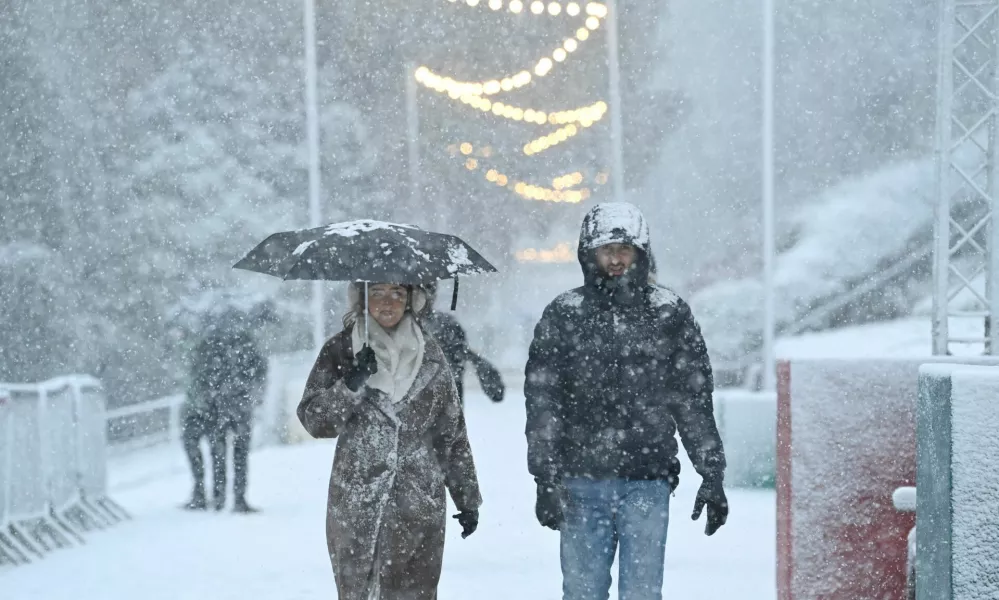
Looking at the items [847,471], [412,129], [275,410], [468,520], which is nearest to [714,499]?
[468,520]

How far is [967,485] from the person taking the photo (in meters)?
3.64

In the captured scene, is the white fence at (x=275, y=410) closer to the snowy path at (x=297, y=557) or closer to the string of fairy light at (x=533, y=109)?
the snowy path at (x=297, y=557)

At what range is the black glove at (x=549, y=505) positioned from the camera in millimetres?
4258

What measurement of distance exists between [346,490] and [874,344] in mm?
20316

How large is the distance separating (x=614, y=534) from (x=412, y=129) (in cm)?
2833

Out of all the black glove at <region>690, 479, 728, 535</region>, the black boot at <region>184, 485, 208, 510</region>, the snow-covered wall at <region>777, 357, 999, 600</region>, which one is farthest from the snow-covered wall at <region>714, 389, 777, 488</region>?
the black glove at <region>690, 479, 728, 535</region>

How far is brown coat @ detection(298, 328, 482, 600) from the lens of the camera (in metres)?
4.36

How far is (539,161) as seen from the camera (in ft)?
119

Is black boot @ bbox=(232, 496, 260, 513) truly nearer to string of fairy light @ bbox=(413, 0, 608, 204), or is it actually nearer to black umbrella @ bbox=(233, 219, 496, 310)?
black umbrella @ bbox=(233, 219, 496, 310)

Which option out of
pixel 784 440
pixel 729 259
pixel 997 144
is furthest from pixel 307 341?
pixel 784 440

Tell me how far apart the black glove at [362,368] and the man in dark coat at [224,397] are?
6245 millimetres

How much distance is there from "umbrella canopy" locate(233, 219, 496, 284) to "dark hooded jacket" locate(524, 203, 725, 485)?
438 mm

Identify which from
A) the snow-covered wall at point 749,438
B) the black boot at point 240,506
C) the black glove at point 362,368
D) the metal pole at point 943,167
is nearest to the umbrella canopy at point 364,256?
the black glove at point 362,368

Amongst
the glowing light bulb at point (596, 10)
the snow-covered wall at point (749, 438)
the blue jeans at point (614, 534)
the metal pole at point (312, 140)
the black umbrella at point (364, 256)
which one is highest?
the glowing light bulb at point (596, 10)
